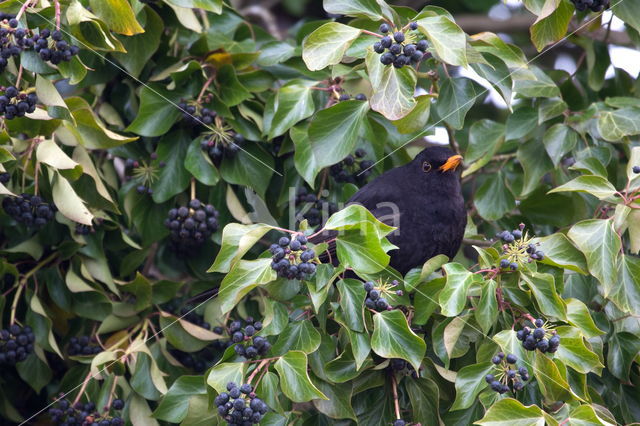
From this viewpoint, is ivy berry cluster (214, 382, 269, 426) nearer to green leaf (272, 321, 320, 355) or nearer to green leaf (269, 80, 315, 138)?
green leaf (272, 321, 320, 355)

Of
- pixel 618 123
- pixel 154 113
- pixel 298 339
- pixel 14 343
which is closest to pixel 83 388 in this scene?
pixel 14 343

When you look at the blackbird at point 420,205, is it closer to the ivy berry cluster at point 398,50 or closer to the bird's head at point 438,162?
the bird's head at point 438,162

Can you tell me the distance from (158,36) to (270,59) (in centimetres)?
59

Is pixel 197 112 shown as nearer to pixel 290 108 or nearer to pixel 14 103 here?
pixel 290 108

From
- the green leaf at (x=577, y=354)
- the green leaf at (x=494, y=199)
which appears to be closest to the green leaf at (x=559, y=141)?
the green leaf at (x=494, y=199)

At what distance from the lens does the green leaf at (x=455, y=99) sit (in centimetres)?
354

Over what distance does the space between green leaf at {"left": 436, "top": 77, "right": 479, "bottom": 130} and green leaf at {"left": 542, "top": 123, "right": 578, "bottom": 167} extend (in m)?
0.46

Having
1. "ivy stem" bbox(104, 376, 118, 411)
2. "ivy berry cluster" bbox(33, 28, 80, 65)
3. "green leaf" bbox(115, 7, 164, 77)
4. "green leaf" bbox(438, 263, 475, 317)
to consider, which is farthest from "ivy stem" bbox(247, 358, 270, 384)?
"green leaf" bbox(115, 7, 164, 77)

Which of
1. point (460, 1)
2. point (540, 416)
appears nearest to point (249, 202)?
point (540, 416)

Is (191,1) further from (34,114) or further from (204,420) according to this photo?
(204,420)

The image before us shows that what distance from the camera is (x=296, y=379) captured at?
107 inches

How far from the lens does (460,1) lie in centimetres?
660

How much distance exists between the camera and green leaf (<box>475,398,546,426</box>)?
247cm

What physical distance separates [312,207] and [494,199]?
2.97ft
